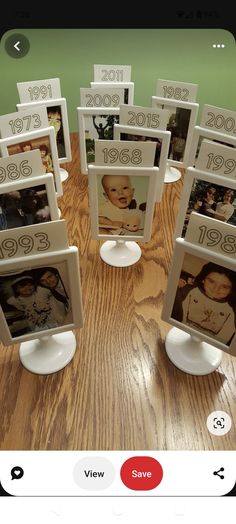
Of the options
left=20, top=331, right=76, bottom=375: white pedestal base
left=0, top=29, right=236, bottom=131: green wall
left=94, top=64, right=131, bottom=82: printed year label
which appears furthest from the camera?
left=0, top=29, right=236, bottom=131: green wall

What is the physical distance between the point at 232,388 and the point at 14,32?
1409 millimetres

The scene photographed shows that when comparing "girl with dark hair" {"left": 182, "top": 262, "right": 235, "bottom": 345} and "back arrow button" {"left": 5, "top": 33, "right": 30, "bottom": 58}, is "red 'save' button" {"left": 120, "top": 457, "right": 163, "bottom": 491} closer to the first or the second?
"girl with dark hair" {"left": 182, "top": 262, "right": 235, "bottom": 345}

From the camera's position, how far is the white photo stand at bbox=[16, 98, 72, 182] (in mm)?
1430

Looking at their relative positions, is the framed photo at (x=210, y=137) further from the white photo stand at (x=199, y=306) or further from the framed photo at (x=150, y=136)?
the white photo stand at (x=199, y=306)

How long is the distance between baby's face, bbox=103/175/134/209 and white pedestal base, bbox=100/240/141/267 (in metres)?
0.19

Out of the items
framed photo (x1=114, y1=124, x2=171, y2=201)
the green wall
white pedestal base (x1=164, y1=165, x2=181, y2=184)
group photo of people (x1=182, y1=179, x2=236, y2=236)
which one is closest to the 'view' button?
group photo of people (x1=182, y1=179, x2=236, y2=236)

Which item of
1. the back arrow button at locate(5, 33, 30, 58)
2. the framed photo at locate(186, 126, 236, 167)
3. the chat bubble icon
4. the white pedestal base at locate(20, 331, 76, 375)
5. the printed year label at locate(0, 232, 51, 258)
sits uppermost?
the back arrow button at locate(5, 33, 30, 58)

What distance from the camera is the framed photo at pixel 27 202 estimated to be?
41.9 inches

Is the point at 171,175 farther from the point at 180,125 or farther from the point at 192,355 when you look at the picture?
the point at 192,355

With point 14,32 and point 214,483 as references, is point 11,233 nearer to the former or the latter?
point 214,483

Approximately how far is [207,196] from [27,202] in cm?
53

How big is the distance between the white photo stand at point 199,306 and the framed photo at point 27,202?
0.46 metres

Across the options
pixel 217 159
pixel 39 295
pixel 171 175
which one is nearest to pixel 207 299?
pixel 39 295

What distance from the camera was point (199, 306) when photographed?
866 millimetres
